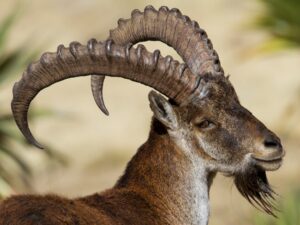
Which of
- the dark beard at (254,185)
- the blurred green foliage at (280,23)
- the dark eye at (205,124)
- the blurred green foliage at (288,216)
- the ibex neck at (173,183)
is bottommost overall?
the ibex neck at (173,183)

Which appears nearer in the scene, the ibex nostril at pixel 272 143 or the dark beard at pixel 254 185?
the ibex nostril at pixel 272 143

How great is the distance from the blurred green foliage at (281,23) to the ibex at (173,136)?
272 inches

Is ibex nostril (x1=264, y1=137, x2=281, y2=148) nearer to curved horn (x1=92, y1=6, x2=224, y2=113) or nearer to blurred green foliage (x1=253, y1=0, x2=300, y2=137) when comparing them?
curved horn (x1=92, y1=6, x2=224, y2=113)

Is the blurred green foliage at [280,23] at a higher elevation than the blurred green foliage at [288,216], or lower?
higher

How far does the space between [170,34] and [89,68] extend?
1.12 m

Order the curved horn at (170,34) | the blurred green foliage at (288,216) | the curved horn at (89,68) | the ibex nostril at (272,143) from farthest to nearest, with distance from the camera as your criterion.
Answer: the blurred green foliage at (288,216)
the curved horn at (170,34)
the ibex nostril at (272,143)
the curved horn at (89,68)

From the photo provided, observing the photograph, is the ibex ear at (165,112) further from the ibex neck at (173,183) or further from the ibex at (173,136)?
the ibex neck at (173,183)

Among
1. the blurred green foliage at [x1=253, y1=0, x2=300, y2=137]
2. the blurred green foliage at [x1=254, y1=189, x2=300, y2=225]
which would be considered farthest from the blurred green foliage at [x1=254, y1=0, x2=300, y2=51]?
the blurred green foliage at [x1=254, y1=189, x2=300, y2=225]

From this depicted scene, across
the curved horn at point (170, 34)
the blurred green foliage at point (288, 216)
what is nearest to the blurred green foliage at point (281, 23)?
the blurred green foliage at point (288, 216)

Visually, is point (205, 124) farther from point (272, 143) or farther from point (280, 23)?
point (280, 23)

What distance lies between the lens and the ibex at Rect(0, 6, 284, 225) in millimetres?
7305

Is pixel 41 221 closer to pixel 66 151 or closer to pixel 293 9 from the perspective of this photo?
pixel 293 9

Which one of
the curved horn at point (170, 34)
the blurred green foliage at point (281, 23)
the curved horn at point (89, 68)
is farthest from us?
the blurred green foliage at point (281, 23)

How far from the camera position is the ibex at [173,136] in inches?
288
